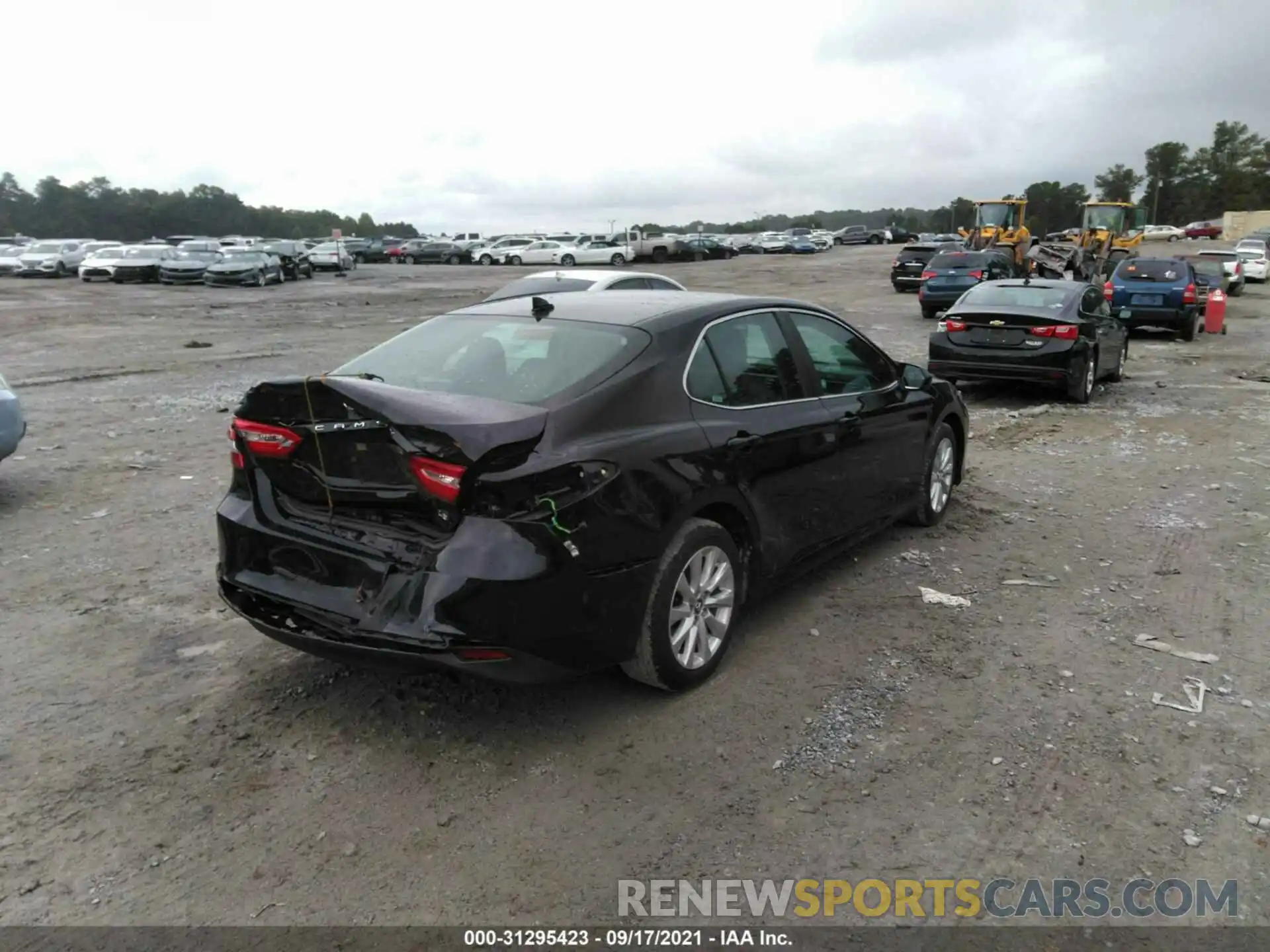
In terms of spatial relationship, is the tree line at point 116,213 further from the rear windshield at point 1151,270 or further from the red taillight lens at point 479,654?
the red taillight lens at point 479,654

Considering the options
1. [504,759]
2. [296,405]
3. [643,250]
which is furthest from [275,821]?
[643,250]

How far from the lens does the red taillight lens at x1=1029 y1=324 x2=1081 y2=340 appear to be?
37.9 feet

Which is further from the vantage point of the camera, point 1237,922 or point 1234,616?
point 1234,616

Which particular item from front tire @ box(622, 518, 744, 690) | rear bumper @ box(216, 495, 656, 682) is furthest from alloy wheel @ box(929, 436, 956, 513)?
rear bumper @ box(216, 495, 656, 682)

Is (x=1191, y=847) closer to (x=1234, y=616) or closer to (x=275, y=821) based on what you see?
(x=1234, y=616)

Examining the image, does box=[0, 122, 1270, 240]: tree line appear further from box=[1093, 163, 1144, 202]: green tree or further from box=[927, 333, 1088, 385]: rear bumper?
box=[927, 333, 1088, 385]: rear bumper

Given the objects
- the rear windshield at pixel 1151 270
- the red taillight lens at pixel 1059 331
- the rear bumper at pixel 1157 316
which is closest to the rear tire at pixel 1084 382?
the red taillight lens at pixel 1059 331

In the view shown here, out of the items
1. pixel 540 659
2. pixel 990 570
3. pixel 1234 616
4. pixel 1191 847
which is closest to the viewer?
pixel 1191 847

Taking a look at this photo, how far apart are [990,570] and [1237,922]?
3.04 m

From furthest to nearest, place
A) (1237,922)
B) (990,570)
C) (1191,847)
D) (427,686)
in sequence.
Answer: (990,570) → (427,686) → (1191,847) → (1237,922)

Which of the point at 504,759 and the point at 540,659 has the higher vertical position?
the point at 540,659

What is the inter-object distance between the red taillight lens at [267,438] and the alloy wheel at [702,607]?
1644 millimetres

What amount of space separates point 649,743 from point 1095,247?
33970 millimetres

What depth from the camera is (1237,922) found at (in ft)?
9.46
